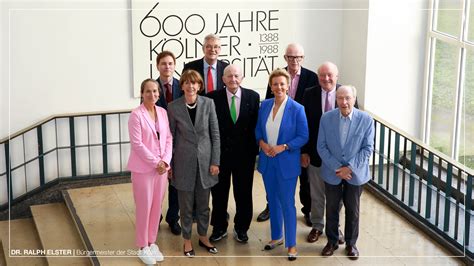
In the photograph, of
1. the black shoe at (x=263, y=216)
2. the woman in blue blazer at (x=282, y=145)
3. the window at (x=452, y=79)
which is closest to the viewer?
the woman in blue blazer at (x=282, y=145)

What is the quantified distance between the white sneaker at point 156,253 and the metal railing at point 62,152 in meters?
2.21

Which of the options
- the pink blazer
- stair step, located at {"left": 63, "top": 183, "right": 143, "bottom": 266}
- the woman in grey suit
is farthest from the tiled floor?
the pink blazer

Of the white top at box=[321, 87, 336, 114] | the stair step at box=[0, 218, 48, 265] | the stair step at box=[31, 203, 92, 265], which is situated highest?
the white top at box=[321, 87, 336, 114]

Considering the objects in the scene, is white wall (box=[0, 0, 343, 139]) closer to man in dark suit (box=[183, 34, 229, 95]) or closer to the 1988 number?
the 1988 number

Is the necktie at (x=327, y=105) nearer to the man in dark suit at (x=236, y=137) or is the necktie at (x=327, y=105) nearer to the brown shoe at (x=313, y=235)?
the man in dark suit at (x=236, y=137)

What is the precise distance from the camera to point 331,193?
6.84 meters

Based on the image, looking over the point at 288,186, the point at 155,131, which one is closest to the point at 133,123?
the point at 155,131

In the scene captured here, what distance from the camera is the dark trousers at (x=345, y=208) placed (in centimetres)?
679

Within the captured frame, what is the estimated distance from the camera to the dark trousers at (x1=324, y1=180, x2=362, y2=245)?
22.3ft

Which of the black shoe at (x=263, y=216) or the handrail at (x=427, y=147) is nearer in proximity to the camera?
the handrail at (x=427, y=147)

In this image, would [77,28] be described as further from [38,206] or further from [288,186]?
[288,186]

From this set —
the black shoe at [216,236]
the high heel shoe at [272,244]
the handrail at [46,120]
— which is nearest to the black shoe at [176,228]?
the black shoe at [216,236]

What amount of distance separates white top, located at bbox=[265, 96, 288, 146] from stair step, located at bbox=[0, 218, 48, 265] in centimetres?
261

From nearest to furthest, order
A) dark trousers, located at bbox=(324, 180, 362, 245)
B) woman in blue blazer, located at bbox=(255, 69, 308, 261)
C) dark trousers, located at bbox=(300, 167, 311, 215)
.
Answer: woman in blue blazer, located at bbox=(255, 69, 308, 261), dark trousers, located at bbox=(324, 180, 362, 245), dark trousers, located at bbox=(300, 167, 311, 215)
